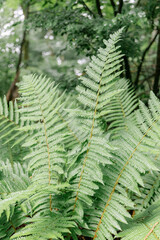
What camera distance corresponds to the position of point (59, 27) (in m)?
1.59

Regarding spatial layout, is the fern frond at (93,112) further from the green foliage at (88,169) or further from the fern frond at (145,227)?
the fern frond at (145,227)

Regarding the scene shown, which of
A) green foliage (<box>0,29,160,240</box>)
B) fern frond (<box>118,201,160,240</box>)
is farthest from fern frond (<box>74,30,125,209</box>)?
fern frond (<box>118,201,160,240</box>)

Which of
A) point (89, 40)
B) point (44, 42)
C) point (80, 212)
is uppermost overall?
point (44, 42)

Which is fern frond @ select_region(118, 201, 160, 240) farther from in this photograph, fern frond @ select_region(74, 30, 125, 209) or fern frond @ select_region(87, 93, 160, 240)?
fern frond @ select_region(74, 30, 125, 209)

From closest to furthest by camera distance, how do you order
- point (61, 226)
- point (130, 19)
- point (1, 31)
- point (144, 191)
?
point (61, 226), point (144, 191), point (130, 19), point (1, 31)

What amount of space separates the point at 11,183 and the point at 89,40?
119 cm

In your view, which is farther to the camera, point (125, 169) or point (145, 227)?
point (125, 169)

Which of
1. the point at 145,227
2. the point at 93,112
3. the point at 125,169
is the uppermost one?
the point at 93,112

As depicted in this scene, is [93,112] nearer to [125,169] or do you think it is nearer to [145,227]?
[125,169]

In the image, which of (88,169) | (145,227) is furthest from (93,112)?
(145,227)

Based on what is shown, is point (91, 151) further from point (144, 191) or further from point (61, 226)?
point (144, 191)

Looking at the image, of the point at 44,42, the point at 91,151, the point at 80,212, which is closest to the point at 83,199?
the point at 80,212

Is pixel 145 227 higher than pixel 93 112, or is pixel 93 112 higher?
pixel 93 112

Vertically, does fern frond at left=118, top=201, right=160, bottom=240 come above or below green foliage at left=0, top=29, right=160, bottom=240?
below
